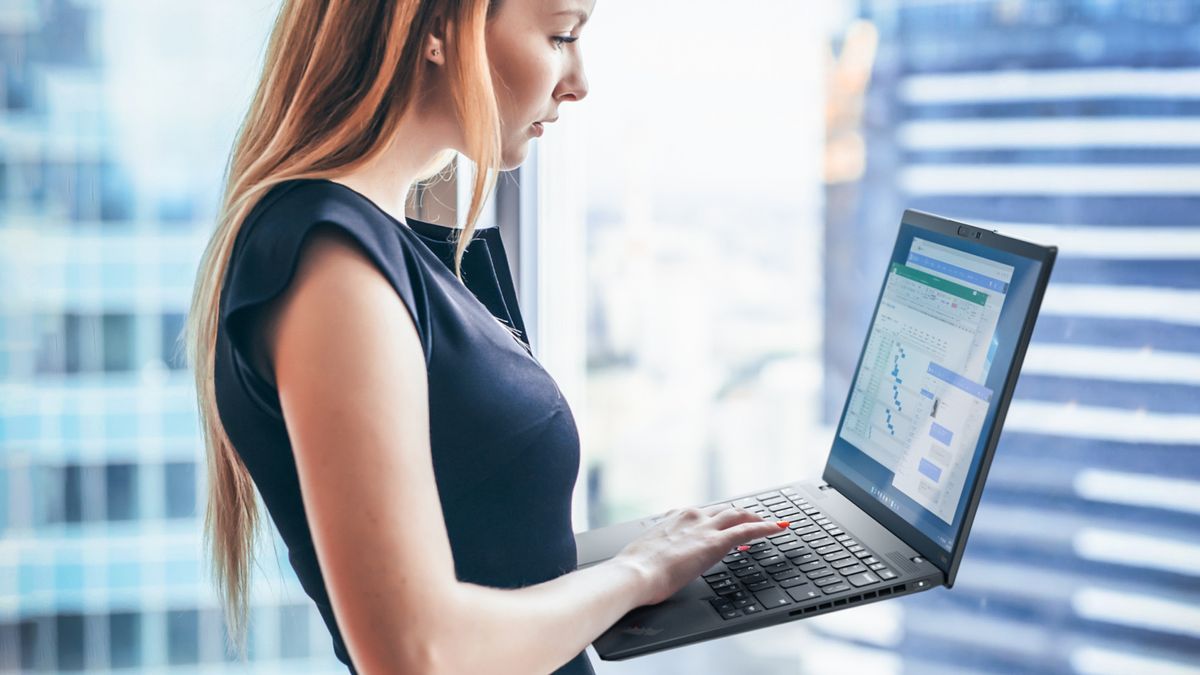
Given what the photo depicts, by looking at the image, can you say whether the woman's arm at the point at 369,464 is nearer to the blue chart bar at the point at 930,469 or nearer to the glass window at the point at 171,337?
the blue chart bar at the point at 930,469

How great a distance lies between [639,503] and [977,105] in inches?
36.1

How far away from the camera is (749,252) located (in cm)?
182

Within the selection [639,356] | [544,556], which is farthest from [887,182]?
[544,556]

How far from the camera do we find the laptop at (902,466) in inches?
31.7

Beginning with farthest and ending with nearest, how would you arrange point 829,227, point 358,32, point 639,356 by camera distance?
point 639,356, point 829,227, point 358,32

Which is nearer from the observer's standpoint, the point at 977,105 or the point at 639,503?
the point at 977,105

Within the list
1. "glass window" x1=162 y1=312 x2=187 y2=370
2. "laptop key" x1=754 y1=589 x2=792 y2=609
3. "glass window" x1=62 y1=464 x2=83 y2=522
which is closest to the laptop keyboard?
"laptop key" x1=754 y1=589 x2=792 y2=609

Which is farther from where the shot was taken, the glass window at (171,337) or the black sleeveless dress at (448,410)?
the glass window at (171,337)

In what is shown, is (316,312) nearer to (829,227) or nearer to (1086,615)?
(829,227)

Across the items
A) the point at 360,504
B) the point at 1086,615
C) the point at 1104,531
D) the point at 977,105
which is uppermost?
the point at 977,105

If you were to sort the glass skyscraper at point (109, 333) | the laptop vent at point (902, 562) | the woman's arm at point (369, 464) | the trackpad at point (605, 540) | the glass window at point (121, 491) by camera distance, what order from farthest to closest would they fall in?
the glass window at point (121, 491)
the glass skyscraper at point (109, 333)
the trackpad at point (605, 540)
the laptop vent at point (902, 562)
the woman's arm at point (369, 464)

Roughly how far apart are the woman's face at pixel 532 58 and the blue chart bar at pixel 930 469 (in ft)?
1.49

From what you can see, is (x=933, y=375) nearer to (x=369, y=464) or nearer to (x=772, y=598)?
(x=772, y=598)

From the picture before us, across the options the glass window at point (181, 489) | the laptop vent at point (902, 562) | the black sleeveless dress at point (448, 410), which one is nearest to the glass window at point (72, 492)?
the glass window at point (181, 489)
